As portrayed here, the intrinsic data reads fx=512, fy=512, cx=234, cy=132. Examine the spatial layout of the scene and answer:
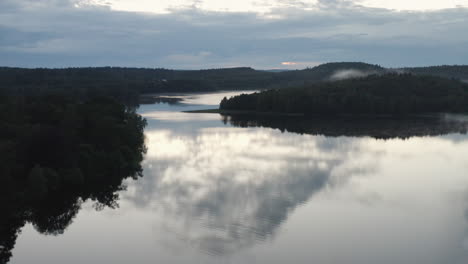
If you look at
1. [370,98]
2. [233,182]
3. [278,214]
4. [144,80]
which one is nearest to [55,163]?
[233,182]

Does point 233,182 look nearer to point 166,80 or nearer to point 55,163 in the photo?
point 55,163

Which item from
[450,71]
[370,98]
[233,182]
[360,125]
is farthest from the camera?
[450,71]

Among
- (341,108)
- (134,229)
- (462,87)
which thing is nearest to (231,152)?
(134,229)

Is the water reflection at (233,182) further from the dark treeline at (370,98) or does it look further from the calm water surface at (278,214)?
the dark treeline at (370,98)

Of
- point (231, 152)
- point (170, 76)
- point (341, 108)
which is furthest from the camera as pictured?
point (170, 76)

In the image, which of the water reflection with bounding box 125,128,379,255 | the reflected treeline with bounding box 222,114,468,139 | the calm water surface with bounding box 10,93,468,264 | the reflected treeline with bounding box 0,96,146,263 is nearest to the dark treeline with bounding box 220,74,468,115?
the reflected treeline with bounding box 222,114,468,139

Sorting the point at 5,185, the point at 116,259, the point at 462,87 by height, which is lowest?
the point at 116,259

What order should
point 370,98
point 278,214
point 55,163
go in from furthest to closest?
point 370,98 → point 55,163 → point 278,214

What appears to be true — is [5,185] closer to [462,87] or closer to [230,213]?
[230,213]
